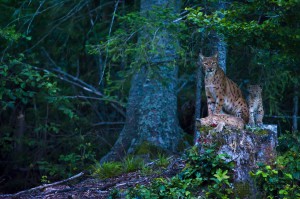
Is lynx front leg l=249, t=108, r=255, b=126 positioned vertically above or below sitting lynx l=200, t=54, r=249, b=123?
below

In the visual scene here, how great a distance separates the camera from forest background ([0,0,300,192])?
31.8ft

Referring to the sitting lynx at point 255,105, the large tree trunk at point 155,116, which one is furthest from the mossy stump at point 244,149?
the large tree trunk at point 155,116

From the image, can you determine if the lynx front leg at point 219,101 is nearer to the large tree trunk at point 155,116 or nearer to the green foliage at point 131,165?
the green foliage at point 131,165

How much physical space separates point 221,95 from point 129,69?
4.11 meters

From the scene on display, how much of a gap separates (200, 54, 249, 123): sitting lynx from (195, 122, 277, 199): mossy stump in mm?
942

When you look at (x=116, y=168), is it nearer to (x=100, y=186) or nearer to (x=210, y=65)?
(x=100, y=186)

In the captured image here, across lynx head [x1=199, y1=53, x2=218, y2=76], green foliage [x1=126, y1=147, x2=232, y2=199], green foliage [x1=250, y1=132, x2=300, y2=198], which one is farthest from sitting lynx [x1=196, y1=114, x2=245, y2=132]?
lynx head [x1=199, y1=53, x2=218, y2=76]

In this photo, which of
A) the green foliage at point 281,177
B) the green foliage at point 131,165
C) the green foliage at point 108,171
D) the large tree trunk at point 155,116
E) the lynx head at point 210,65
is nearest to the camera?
the green foliage at point 281,177

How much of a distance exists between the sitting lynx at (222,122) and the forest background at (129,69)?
4.05ft

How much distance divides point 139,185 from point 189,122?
5.29 meters

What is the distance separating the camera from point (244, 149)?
27.8 feet

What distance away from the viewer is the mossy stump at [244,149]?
8.34 metres

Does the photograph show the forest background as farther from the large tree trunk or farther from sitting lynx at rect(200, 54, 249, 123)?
sitting lynx at rect(200, 54, 249, 123)

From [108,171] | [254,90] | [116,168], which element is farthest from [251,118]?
[108,171]
